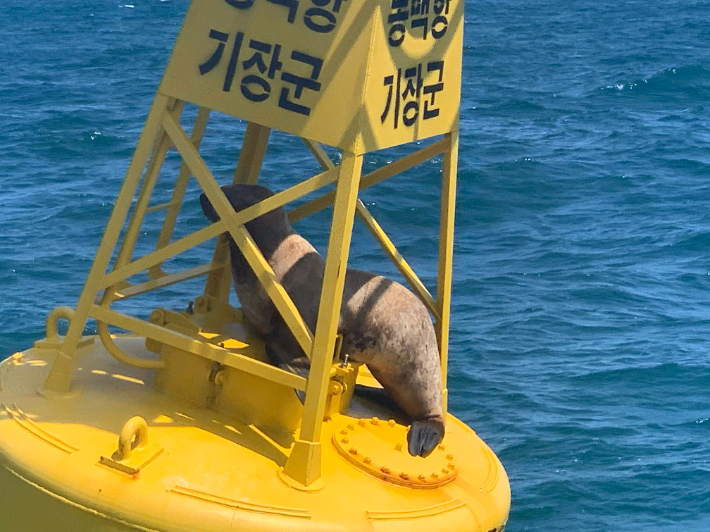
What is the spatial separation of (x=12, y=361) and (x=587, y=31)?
135ft

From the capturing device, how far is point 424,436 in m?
8.64

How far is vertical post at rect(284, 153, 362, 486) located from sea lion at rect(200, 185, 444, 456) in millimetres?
822

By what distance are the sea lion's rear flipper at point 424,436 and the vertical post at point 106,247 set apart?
2941mm

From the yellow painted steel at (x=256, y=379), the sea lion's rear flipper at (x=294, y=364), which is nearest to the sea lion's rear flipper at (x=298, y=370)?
the sea lion's rear flipper at (x=294, y=364)

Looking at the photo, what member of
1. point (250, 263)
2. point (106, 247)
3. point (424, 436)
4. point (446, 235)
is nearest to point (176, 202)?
point (106, 247)

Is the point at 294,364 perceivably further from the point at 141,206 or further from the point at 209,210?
the point at 141,206

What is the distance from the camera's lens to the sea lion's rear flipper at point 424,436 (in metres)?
8.48

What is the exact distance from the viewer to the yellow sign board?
743cm

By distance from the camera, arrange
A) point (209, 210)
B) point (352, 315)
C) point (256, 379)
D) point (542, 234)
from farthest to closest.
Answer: point (542, 234) < point (209, 210) < point (352, 315) < point (256, 379)

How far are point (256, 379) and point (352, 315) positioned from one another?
98 centimetres

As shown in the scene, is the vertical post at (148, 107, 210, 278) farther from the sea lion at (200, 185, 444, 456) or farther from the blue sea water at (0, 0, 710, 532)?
the blue sea water at (0, 0, 710, 532)

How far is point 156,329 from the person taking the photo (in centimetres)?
811

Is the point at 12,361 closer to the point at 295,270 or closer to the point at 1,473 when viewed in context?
the point at 1,473

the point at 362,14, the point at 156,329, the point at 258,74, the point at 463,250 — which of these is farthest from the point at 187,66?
the point at 463,250
